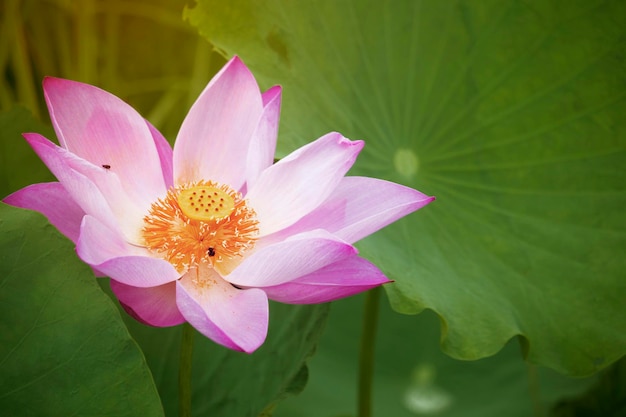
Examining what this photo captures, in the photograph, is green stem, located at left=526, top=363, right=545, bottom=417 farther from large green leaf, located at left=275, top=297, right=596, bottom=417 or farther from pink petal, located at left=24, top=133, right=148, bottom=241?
pink petal, located at left=24, top=133, right=148, bottom=241

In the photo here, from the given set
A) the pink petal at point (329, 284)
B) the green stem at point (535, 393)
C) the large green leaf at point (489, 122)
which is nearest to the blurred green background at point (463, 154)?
the large green leaf at point (489, 122)

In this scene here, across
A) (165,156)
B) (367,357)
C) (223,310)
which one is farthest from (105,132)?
(367,357)

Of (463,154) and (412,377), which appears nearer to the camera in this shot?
(463,154)

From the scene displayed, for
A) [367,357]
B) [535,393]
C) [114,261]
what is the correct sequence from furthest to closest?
[535,393], [367,357], [114,261]

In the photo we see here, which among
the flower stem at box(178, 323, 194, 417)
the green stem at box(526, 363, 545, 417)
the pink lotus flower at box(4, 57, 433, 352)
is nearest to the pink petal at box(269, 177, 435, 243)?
the pink lotus flower at box(4, 57, 433, 352)

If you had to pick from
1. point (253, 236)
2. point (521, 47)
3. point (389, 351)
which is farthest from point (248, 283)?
point (389, 351)

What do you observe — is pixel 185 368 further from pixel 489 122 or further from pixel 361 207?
pixel 489 122

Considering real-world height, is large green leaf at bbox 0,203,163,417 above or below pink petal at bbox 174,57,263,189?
below
